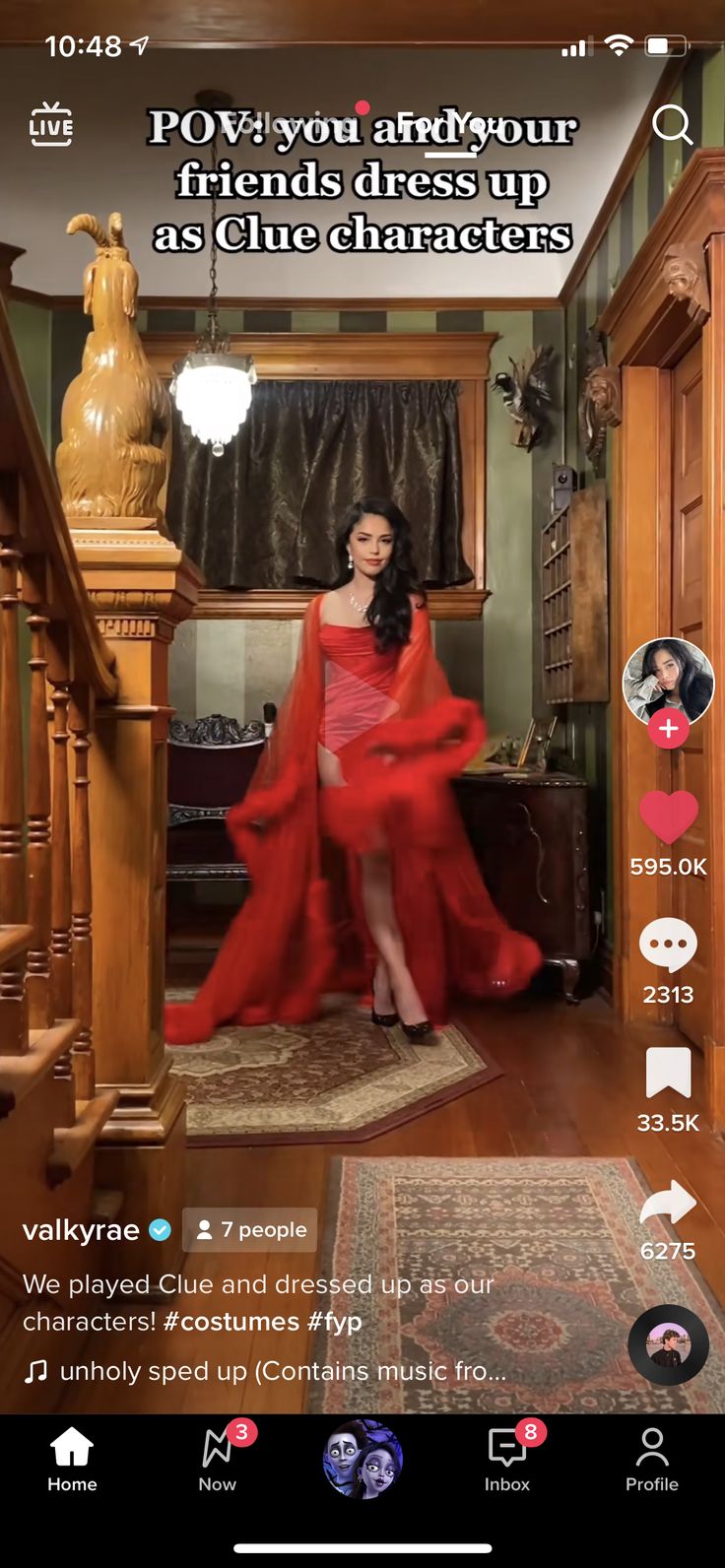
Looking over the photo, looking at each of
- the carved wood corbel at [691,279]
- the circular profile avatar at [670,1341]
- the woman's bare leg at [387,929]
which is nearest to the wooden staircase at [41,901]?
the circular profile avatar at [670,1341]

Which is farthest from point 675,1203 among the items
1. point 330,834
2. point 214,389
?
point 214,389

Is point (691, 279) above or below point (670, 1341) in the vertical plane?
above

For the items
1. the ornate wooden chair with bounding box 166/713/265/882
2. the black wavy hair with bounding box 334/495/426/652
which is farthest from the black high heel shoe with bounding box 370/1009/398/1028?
the ornate wooden chair with bounding box 166/713/265/882

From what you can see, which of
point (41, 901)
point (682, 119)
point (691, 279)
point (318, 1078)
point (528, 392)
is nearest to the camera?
point (41, 901)

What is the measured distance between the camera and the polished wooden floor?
0.97 meters

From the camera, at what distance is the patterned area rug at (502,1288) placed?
3.39ft

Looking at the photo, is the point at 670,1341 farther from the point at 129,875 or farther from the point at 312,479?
the point at 312,479

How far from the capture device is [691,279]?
5.45 feet

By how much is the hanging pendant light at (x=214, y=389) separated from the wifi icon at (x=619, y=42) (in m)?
1.62

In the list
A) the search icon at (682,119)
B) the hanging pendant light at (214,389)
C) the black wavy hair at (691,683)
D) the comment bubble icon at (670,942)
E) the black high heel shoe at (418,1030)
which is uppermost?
the hanging pendant light at (214,389)

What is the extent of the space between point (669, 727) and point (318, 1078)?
135 cm
